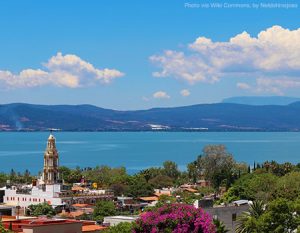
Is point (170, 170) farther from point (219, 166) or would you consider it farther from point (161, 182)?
point (219, 166)

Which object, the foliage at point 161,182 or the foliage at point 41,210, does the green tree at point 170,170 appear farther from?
the foliage at point 41,210

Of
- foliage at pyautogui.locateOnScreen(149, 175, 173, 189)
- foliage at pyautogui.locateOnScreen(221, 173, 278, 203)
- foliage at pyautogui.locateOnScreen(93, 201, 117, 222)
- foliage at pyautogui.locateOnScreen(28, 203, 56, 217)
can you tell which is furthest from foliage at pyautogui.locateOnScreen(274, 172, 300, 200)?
foliage at pyautogui.locateOnScreen(149, 175, 173, 189)

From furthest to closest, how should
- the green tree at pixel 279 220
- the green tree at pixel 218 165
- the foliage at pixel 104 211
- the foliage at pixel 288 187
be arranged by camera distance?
1. the green tree at pixel 218 165
2. the foliage at pixel 104 211
3. the foliage at pixel 288 187
4. the green tree at pixel 279 220

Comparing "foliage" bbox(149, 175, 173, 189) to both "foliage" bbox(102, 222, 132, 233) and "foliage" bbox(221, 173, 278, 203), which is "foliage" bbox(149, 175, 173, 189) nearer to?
"foliage" bbox(221, 173, 278, 203)

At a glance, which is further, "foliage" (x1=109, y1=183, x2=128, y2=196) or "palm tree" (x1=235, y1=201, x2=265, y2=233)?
"foliage" (x1=109, y1=183, x2=128, y2=196)

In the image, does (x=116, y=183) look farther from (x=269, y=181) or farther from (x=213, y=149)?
(x=269, y=181)

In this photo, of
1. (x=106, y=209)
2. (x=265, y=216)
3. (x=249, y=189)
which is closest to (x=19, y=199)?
(x=106, y=209)

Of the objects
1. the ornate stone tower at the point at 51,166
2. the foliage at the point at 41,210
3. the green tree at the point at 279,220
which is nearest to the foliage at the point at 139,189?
the ornate stone tower at the point at 51,166

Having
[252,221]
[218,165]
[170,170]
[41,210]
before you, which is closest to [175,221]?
[252,221]
